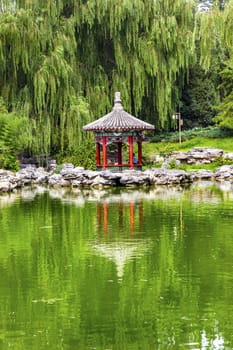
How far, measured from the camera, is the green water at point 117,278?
682 cm

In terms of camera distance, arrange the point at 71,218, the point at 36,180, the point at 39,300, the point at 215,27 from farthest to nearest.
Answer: the point at 36,180 < the point at 215,27 < the point at 71,218 < the point at 39,300

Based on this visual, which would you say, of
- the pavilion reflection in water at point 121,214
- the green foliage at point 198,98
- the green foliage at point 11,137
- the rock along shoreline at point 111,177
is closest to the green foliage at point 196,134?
the green foliage at point 198,98

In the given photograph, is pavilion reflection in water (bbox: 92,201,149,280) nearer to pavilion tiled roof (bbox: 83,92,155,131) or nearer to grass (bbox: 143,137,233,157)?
pavilion tiled roof (bbox: 83,92,155,131)

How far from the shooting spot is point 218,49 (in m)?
32.7

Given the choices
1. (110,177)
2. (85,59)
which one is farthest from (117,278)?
(85,59)

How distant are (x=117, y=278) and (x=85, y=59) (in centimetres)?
2160

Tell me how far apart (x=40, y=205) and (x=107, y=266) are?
8.56 metres

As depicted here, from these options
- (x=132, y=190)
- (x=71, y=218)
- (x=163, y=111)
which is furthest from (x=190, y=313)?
(x=163, y=111)

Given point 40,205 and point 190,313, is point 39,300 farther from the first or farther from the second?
point 40,205

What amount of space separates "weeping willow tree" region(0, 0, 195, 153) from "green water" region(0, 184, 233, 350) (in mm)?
11571

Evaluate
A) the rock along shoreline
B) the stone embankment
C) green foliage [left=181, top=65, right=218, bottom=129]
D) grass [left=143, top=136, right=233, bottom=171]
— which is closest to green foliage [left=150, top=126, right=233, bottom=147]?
grass [left=143, top=136, right=233, bottom=171]

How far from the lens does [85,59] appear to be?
29984 mm

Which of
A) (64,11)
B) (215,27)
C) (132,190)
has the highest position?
(64,11)

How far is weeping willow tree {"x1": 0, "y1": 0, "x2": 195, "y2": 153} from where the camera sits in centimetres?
2764
